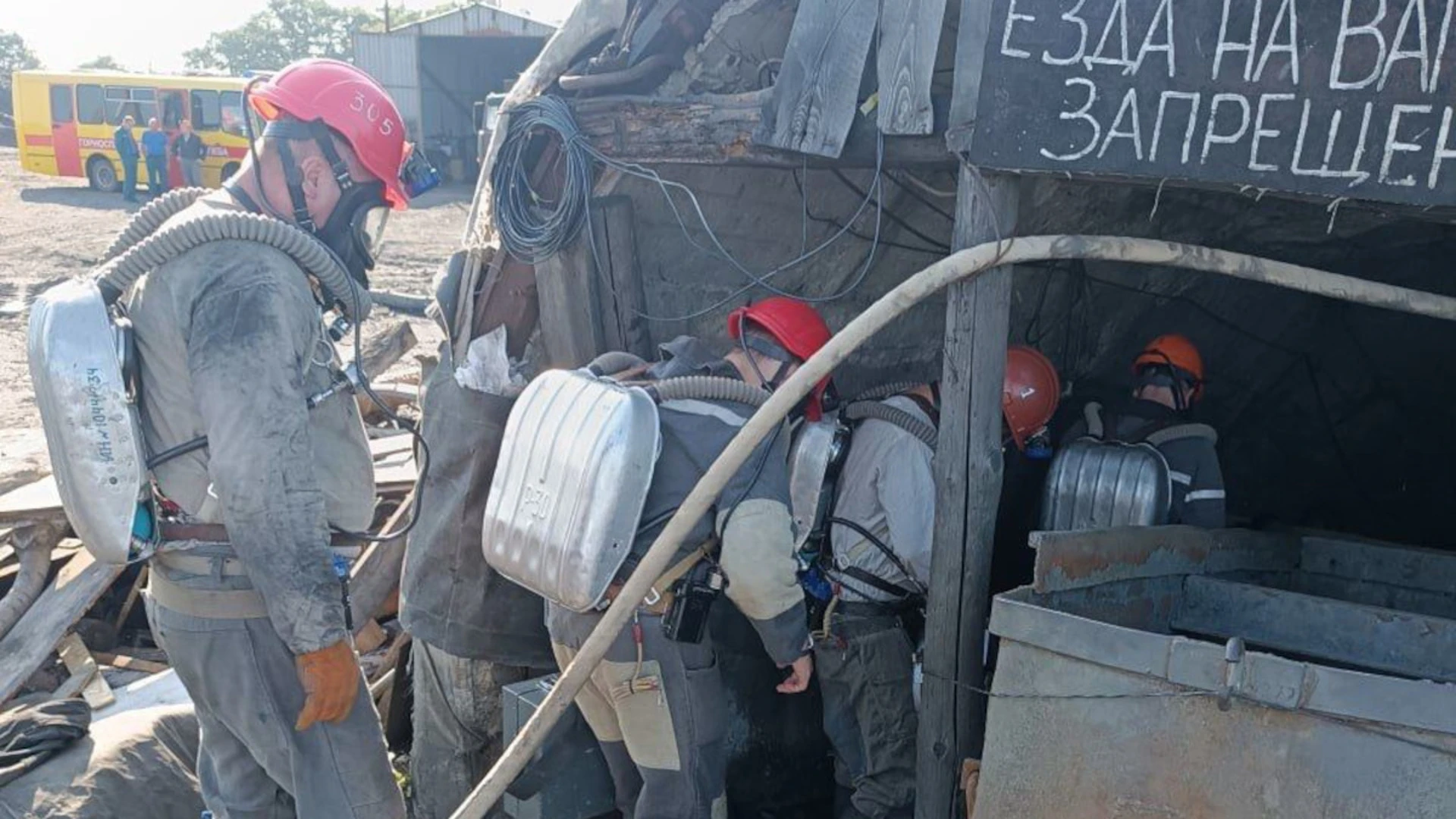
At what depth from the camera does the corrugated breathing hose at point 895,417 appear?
454 cm

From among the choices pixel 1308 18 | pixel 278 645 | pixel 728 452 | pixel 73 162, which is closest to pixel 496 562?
pixel 278 645

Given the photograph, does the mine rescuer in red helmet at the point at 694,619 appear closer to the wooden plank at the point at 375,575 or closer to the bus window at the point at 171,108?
the wooden plank at the point at 375,575

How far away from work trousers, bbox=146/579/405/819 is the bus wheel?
23.7 meters

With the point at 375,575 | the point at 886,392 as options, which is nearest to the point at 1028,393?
the point at 886,392

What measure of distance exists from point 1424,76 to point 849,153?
178cm

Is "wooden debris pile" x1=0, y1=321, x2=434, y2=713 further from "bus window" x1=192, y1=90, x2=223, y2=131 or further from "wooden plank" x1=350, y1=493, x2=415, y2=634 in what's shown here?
"bus window" x1=192, y1=90, x2=223, y2=131

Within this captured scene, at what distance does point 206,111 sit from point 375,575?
20.2m

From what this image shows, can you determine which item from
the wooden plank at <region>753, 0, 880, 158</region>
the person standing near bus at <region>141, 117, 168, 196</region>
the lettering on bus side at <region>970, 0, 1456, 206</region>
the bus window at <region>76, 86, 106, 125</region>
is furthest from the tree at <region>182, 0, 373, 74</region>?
the lettering on bus side at <region>970, 0, 1456, 206</region>

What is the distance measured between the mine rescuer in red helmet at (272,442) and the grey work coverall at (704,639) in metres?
0.70

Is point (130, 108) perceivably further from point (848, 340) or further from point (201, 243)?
point (848, 340)

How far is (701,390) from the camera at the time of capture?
3.97 metres

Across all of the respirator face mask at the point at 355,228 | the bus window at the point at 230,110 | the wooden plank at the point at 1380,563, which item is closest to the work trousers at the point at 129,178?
the bus window at the point at 230,110

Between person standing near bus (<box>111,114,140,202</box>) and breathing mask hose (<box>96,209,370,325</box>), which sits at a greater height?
breathing mask hose (<box>96,209,370,325</box>)

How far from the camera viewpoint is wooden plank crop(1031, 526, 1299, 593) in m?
3.44
